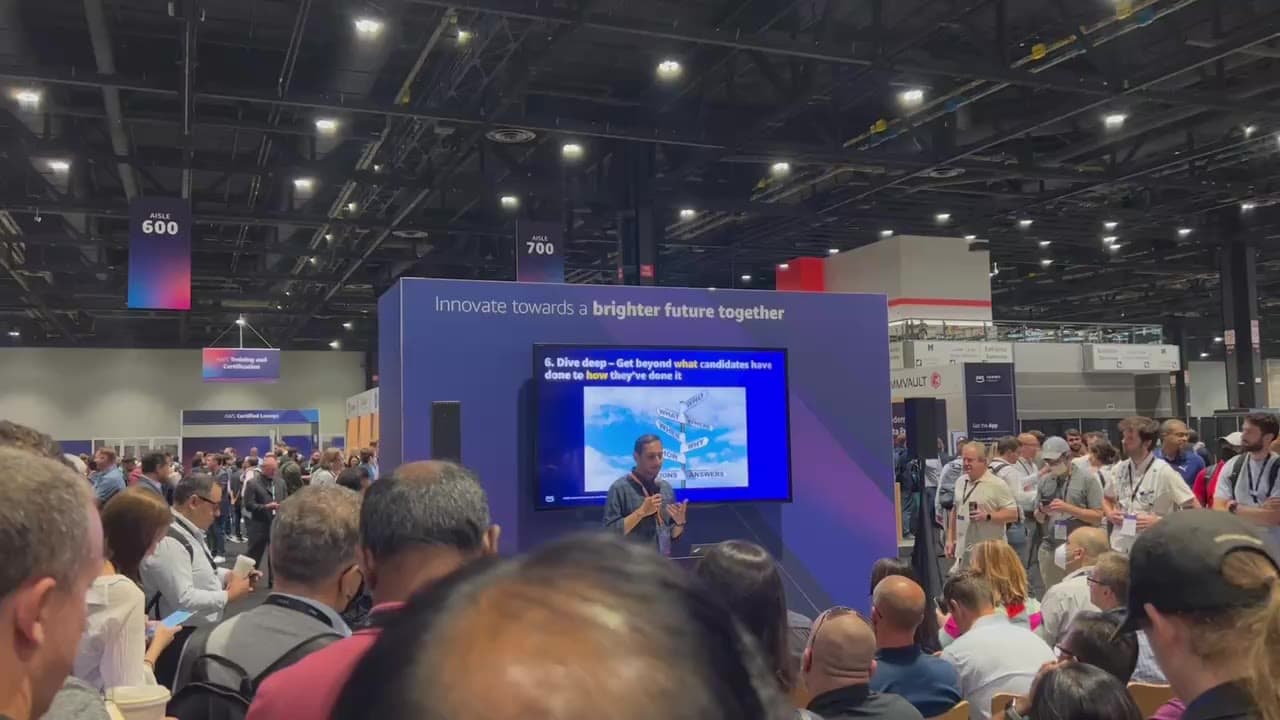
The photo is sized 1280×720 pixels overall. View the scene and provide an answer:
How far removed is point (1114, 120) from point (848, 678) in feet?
35.2

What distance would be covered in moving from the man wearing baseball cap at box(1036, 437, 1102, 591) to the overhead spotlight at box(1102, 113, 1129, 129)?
192 inches

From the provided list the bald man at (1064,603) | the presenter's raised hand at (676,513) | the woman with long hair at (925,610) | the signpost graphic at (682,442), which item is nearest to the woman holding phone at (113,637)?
the woman with long hair at (925,610)

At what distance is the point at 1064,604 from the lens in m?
3.99

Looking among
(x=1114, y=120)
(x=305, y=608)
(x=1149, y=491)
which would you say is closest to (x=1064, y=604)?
(x=1149, y=491)

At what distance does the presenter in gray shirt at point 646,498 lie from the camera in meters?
5.57

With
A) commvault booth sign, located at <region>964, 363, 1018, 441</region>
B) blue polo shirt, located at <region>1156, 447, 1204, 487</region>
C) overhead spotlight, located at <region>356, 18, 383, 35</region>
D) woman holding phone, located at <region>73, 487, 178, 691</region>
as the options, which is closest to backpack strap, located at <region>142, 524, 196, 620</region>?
woman holding phone, located at <region>73, 487, 178, 691</region>

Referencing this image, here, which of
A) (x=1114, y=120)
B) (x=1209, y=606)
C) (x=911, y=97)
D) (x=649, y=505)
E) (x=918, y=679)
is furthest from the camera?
(x=1114, y=120)

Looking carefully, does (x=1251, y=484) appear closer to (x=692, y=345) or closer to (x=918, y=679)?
(x=692, y=345)

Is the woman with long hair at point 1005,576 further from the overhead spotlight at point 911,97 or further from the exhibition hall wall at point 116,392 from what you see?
the exhibition hall wall at point 116,392

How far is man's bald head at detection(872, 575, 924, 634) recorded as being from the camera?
2.92 m

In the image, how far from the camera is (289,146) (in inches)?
474

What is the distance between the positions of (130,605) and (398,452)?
3.77 meters

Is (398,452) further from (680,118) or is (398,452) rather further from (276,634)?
(680,118)

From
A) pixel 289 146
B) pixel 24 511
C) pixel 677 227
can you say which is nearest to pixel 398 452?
pixel 24 511
